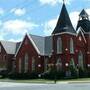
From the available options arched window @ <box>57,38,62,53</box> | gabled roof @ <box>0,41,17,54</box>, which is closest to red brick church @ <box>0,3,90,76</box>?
arched window @ <box>57,38,62,53</box>

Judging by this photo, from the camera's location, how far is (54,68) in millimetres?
65625

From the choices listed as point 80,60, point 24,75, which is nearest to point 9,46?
point 24,75

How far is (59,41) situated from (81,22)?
37.9 ft

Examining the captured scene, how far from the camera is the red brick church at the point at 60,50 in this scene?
66750 mm

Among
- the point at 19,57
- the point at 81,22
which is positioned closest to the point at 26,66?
the point at 19,57

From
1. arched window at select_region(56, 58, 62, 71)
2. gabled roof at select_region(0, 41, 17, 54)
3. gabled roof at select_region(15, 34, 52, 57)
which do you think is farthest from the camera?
gabled roof at select_region(0, 41, 17, 54)

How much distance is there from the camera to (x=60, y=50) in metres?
67.7

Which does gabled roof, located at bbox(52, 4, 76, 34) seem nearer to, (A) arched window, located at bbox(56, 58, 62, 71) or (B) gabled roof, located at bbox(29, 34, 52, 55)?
(B) gabled roof, located at bbox(29, 34, 52, 55)

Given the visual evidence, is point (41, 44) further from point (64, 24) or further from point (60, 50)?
point (64, 24)

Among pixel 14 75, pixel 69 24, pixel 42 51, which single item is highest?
pixel 69 24

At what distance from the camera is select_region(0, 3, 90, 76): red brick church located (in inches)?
2628

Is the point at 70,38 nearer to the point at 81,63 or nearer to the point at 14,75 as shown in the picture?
the point at 81,63

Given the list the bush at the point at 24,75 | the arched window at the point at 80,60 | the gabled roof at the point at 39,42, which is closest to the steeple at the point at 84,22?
the arched window at the point at 80,60

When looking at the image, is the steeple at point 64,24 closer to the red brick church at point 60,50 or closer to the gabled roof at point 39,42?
the red brick church at point 60,50
